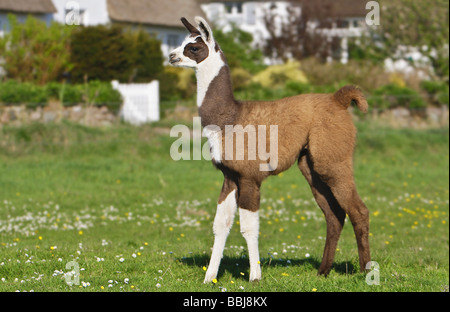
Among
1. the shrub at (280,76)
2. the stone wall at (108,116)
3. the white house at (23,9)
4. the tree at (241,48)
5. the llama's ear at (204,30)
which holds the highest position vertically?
the white house at (23,9)

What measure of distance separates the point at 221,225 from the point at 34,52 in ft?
75.2

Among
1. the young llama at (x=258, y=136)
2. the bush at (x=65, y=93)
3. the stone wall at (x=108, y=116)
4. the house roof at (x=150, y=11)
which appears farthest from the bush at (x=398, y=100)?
the young llama at (x=258, y=136)

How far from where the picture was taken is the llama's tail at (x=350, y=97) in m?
7.31

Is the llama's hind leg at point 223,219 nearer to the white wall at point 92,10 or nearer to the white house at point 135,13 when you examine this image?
the white house at point 135,13

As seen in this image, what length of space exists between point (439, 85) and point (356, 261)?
22386mm

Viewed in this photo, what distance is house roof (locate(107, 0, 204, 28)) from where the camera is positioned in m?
37.9

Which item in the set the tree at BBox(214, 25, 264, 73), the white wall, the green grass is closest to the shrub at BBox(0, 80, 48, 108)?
the green grass

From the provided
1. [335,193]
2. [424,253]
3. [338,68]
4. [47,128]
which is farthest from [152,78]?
[335,193]

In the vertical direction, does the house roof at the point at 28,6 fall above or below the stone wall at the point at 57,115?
above

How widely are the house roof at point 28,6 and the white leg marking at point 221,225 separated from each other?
28397 mm

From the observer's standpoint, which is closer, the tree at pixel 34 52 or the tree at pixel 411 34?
the tree at pixel 34 52

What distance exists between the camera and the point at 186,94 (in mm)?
32812

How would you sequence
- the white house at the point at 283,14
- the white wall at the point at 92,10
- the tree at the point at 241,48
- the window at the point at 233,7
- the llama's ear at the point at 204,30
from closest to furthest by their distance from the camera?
the llama's ear at the point at 204,30 → the white wall at the point at 92,10 → the tree at the point at 241,48 → the white house at the point at 283,14 → the window at the point at 233,7
